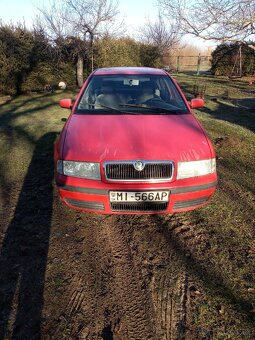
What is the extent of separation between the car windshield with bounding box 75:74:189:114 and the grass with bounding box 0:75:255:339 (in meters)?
1.43

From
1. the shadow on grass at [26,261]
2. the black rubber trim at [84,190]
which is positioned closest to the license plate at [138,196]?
the black rubber trim at [84,190]

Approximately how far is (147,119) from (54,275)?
206 centimetres

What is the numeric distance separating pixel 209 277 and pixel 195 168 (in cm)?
107

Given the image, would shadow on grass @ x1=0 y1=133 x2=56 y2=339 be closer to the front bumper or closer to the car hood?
the front bumper

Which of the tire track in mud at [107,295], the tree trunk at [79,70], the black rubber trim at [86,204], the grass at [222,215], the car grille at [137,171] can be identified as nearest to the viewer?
the tire track in mud at [107,295]

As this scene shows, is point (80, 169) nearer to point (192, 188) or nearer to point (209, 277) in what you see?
point (192, 188)

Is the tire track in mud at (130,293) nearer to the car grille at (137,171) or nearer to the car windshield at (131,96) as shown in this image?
the car grille at (137,171)

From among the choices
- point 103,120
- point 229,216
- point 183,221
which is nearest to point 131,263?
point 183,221

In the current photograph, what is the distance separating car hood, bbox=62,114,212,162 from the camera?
2.97 m

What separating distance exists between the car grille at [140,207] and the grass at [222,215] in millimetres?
439

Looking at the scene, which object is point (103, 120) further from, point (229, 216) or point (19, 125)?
point (19, 125)

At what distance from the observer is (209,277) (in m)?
2.56

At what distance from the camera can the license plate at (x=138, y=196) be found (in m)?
2.93

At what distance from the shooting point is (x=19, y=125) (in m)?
8.16
